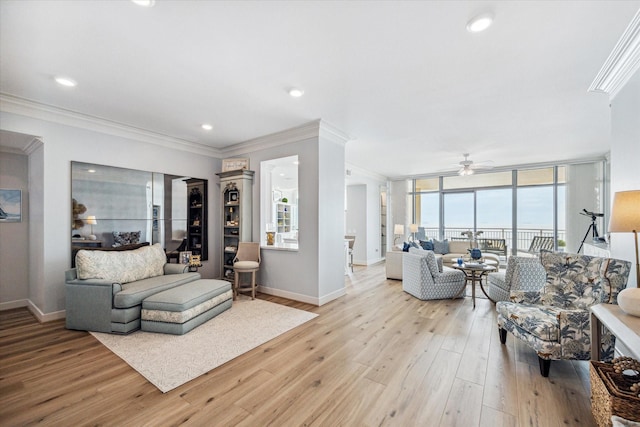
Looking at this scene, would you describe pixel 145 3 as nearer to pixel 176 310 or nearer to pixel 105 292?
pixel 176 310

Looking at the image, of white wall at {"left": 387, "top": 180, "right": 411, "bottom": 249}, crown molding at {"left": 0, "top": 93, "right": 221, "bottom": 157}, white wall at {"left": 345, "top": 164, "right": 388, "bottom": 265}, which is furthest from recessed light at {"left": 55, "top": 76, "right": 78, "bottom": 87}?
white wall at {"left": 387, "top": 180, "right": 411, "bottom": 249}

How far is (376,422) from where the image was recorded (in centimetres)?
180

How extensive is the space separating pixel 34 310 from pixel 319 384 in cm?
448

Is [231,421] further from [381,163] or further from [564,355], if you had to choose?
[381,163]

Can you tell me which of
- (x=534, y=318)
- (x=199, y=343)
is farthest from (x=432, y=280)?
(x=199, y=343)

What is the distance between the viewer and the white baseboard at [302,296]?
423 cm

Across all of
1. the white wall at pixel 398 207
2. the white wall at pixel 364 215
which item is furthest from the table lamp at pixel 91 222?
the white wall at pixel 398 207

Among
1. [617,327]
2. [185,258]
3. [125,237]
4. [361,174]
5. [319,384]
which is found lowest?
[319,384]

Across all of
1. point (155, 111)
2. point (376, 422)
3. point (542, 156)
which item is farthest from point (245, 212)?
point (542, 156)

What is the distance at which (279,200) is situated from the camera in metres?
7.94

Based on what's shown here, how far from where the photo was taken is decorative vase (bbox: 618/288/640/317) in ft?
5.54

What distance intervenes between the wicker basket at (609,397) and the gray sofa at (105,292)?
4.26 meters

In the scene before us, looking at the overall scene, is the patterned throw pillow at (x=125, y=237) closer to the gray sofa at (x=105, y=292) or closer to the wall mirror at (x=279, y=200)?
the gray sofa at (x=105, y=292)

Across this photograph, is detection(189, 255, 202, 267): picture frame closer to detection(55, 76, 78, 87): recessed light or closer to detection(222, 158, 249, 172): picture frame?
detection(222, 158, 249, 172): picture frame
